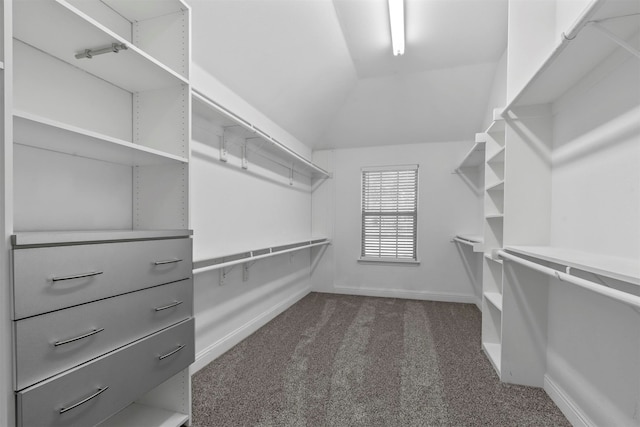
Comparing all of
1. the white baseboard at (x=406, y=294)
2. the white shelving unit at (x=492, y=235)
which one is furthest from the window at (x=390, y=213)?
the white shelving unit at (x=492, y=235)

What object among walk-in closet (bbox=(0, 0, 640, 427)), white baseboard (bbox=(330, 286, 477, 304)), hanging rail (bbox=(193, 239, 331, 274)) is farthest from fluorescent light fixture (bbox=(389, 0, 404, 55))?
white baseboard (bbox=(330, 286, 477, 304))

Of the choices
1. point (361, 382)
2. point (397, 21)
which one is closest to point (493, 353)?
point (361, 382)

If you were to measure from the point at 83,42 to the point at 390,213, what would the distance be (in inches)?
156

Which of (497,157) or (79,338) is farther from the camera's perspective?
(497,157)

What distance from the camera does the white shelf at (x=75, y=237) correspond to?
926mm

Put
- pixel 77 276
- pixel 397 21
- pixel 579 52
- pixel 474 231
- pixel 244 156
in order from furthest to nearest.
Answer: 1. pixel 474 231
2. pixel 244 156
3. pixel 397 21
4. pixel 579 52
5. pixel 77 276

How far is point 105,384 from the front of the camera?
45.9 inches

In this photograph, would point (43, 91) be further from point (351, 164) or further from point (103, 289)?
point (351, 164)

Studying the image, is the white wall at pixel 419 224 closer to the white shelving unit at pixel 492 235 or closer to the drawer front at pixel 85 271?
the white shelving unit at pixel 492 235

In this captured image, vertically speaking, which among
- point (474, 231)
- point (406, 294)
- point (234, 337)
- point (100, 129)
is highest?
point (100, 129)

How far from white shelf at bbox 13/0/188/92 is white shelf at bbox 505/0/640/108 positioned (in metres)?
1.68

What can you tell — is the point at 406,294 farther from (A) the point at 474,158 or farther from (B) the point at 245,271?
(B) the point at 245,271

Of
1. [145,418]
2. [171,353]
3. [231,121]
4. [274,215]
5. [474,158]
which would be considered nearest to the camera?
[171,353]

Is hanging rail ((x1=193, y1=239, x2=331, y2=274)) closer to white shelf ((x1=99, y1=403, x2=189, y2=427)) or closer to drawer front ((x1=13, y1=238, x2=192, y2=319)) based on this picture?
drawer front ((x1=13, y1=238, x2=192, y2=319))
